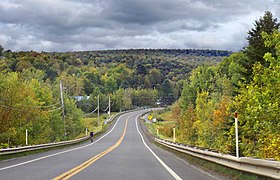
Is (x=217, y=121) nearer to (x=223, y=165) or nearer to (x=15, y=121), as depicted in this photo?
(x=15, y=121)

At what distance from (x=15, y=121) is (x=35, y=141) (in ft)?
25.1

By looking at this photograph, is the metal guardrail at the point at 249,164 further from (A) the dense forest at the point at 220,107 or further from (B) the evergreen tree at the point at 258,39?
(B) the evergreen tree at the point at 258,39

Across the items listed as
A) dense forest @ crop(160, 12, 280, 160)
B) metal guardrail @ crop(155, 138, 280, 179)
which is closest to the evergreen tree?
dense forest @ crop(160, 12, 280, 160)

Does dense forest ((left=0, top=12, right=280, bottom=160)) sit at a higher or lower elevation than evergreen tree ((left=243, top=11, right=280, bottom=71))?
lower

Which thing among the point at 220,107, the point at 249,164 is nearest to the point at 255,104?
the point at 249,164

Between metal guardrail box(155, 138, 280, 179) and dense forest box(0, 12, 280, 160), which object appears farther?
dense forest box(0, 12, 280, 160)

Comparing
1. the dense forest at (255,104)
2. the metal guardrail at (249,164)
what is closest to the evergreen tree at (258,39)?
the dense forest at (255,104)

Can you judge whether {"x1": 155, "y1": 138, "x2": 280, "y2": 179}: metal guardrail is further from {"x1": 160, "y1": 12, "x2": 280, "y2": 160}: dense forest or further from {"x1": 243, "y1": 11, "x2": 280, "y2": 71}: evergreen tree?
{"x1": 243, "y1": 11, "x2": 280, "y2": 71}: evergreen tree

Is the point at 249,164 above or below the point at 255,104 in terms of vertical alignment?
below

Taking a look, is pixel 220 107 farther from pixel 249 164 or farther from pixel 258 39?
pixel 249 164

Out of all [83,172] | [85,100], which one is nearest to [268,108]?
[83,172]

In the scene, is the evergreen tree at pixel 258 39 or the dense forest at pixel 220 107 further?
the evergreen tree at pixel 258 39

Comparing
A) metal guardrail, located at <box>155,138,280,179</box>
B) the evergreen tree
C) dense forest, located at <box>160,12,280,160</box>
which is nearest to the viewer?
metal guardrail, located at <box>155,138,280,179</box>

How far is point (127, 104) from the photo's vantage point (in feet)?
575
